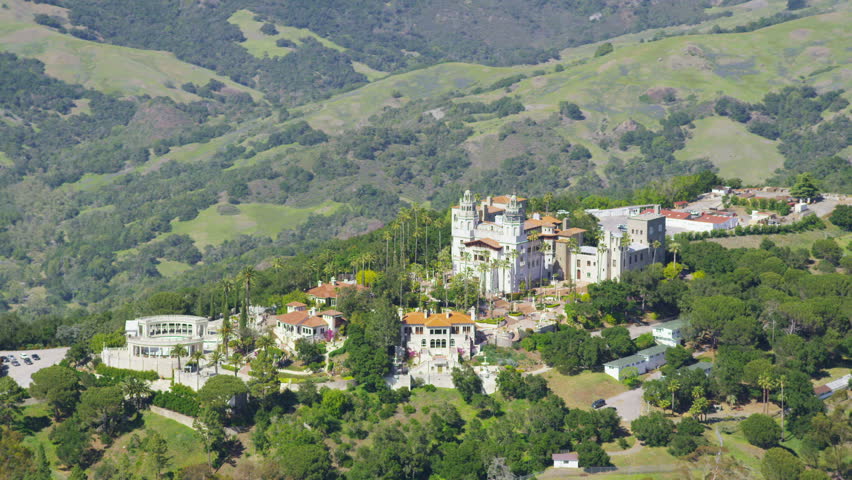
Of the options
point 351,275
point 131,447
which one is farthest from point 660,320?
point 131,447

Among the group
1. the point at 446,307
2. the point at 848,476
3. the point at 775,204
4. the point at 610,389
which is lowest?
the point at 848,476

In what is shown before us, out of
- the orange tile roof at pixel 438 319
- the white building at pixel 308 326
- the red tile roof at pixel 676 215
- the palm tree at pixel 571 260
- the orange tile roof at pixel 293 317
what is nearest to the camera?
the orange tile roof at pixel 438 319

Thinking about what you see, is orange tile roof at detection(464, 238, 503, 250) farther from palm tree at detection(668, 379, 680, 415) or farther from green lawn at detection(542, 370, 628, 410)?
palm tree at detection(668, 379, 680, 415)

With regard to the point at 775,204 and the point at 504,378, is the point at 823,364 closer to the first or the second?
the point at 504,378

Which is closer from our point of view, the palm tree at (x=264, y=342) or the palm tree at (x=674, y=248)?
the palm tree at (x=264, y=342)

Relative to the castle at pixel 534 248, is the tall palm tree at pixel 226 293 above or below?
below

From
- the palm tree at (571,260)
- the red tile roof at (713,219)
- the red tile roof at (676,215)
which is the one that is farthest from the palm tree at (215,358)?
the red tile roof at (713,219)

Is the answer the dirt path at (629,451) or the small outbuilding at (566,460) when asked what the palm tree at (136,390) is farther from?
the dirt path at (629,451)
